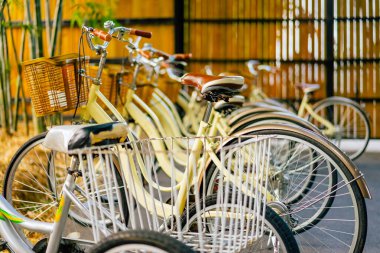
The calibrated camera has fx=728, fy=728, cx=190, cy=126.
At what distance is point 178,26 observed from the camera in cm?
1015

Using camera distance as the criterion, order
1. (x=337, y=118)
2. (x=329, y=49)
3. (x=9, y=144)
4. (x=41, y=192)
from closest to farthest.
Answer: (x=41, y=192), (x=9, y=144), (x=337, y=118), (x=329, y=49)

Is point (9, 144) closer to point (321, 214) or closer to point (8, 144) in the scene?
point (8, 144)

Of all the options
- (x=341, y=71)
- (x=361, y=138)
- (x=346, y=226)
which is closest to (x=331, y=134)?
(x=361, y=138)

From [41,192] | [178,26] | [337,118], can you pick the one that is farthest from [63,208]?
[178,26]

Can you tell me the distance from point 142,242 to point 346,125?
7.34 metres

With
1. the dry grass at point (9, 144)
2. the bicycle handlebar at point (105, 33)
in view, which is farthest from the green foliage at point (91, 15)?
the bicycle handlebar at point (105, 33)

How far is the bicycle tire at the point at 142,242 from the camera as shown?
2555 millimetres

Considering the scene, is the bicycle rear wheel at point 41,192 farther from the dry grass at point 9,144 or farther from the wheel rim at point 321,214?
the wheel rim at point 321,214

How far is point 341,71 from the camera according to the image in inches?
405

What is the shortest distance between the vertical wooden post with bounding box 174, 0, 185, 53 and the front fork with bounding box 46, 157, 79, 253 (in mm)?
7086

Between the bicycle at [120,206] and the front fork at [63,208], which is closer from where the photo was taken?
the bicycle at [120,206]

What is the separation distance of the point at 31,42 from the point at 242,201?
15.5 feet

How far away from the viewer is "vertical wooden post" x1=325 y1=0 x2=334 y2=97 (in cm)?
1024

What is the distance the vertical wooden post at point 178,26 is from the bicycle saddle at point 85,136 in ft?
23.0
